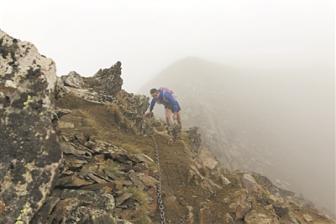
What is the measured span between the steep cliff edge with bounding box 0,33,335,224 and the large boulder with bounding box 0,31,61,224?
3cm

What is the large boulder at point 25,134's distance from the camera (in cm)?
1074

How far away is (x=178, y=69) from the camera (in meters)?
133

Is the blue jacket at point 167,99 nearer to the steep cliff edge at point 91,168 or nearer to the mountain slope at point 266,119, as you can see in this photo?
the steep cliff edge at point 91,168

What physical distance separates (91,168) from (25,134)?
3795 millimetres

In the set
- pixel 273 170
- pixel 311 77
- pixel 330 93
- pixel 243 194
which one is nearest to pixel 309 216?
pixel 243 194

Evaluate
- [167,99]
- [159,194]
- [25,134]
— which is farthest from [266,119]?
[25,134]

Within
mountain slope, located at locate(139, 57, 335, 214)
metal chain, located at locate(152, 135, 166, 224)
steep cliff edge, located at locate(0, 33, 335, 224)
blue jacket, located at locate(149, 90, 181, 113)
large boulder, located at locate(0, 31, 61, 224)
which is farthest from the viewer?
Answer: mountain slope, located at locate(139, 57, 335, 214)

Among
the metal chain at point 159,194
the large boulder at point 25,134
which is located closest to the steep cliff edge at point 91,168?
the large boulder at point 25,134

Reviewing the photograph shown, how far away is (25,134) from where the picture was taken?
38.2ft

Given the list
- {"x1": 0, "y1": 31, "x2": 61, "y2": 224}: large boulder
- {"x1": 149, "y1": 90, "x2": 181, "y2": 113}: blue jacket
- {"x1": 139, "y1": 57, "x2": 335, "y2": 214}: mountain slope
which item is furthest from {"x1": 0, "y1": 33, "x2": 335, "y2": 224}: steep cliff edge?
{"x1": 139, "y1": 57, "x2": 335, "y2": 214}: mountain slope

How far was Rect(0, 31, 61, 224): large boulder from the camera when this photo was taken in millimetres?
10742

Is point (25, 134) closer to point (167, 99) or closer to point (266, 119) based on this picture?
point (167, 99)

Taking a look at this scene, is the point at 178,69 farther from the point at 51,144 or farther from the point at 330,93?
the point at 51,144

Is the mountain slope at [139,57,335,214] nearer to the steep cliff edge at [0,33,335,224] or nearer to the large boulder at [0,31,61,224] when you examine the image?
the steep cliff edge at [0,33,335,224]
